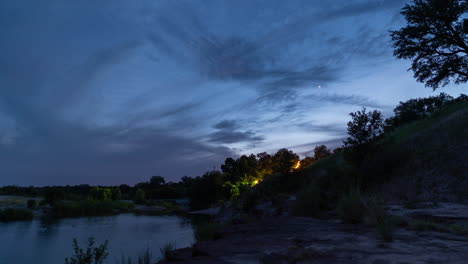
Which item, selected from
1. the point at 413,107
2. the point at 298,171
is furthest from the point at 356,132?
the point at 413,107

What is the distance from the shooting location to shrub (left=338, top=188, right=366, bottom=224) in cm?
682

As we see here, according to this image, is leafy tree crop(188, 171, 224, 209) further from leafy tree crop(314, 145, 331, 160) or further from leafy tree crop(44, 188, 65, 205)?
leafy tree crop(44, 188, 65, 205)

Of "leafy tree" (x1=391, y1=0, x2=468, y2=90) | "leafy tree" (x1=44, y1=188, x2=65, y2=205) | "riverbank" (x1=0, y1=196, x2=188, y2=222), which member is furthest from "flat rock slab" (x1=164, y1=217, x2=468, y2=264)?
"leafy tree" (x1=44, y1=188, x2=65, y2=205)

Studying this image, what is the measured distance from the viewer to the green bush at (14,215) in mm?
28188

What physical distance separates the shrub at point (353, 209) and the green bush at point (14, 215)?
34762 mm

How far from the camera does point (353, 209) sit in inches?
271

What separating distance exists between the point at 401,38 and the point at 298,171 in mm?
15141

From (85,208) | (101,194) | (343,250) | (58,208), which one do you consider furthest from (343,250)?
(101,194)

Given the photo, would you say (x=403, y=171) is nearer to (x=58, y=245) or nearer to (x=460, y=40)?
(x=460, y=40)

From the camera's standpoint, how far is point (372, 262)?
323 centimetres

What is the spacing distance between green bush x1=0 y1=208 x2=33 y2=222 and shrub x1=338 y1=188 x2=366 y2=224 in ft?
114

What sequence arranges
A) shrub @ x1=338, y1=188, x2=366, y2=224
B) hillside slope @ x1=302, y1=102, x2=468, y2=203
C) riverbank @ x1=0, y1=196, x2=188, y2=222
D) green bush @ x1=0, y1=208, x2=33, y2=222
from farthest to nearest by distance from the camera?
riverbank @ x1=0, y1=196, x2=188, y2=222 < green bush @ x1=0, y1=208, x2=33, y2=222 < hillside slope @ x1=302, y1=102, x2=468, y2=203 < shrub @ x1=338, y1=188, x2=366, y2=224

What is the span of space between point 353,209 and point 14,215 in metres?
35.5

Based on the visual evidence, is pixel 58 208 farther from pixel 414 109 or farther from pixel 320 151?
pixel 414 109
